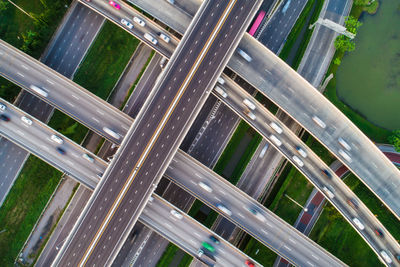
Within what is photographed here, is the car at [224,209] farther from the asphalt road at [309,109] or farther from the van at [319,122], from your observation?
the van at [319,122]

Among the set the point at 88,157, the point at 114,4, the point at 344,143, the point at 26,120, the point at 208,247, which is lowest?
the point at 208,247

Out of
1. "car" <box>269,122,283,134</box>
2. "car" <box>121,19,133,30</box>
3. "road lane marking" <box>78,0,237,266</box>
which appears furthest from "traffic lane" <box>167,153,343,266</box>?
"car" <box>121,19,133,30</box>

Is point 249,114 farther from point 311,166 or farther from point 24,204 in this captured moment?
point 24,204

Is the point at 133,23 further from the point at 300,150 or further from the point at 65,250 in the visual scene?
the point at 65,250

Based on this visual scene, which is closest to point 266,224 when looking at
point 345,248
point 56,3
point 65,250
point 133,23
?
point 345,248

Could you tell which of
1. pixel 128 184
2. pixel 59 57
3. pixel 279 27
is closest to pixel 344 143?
pixel 279 27

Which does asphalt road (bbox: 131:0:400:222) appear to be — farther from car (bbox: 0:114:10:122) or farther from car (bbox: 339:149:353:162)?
car (bbox: 0:114:10:122)
